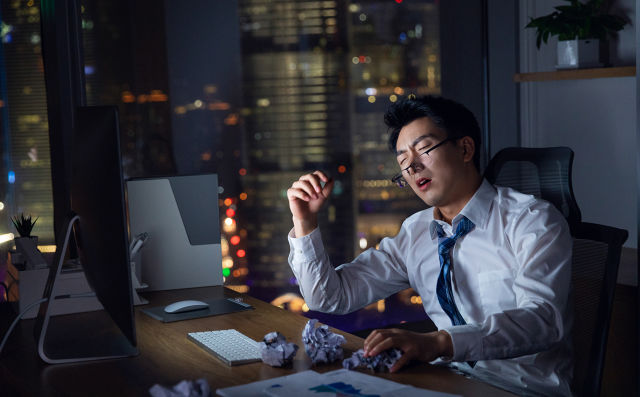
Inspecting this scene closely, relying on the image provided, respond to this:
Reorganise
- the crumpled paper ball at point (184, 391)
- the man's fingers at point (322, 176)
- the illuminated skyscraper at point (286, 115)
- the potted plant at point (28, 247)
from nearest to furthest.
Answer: the crumpled paper ball at point (184, 391), the man's fingers at point (322, 176), the potted plant at point (28, 247), the illuminated skyscraper at point (286, 115)

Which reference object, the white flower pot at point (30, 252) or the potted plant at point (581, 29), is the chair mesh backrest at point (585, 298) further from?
the white flower pot at point (30, 252)

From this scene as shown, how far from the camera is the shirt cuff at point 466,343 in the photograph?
150 centimetres

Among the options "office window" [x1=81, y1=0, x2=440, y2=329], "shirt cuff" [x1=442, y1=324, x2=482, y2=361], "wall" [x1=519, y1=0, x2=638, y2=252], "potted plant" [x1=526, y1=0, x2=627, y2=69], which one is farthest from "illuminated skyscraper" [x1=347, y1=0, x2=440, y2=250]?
"shirt cuff" [x1=442, y1=324, x2=482, y2=361]

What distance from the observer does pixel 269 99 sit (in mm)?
3268

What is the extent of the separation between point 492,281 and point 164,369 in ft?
2.73

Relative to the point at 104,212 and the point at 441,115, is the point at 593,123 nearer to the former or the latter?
the point at 441,115

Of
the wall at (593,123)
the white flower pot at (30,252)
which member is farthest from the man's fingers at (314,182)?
the wall at (593,123)

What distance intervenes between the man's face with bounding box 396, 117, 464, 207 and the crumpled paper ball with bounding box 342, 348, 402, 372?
21.9 inches

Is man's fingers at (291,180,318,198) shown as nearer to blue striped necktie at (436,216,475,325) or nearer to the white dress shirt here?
the white dress shirt

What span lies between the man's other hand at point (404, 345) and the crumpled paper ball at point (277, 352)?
16 cm

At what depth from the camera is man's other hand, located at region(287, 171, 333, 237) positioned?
6.07 feet

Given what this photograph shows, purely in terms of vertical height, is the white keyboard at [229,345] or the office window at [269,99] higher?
the office window at [269,99]

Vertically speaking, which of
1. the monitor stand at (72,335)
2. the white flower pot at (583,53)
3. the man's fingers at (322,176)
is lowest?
the monitor stand at (72,335)

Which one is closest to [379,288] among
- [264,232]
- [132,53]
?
[264,232]
